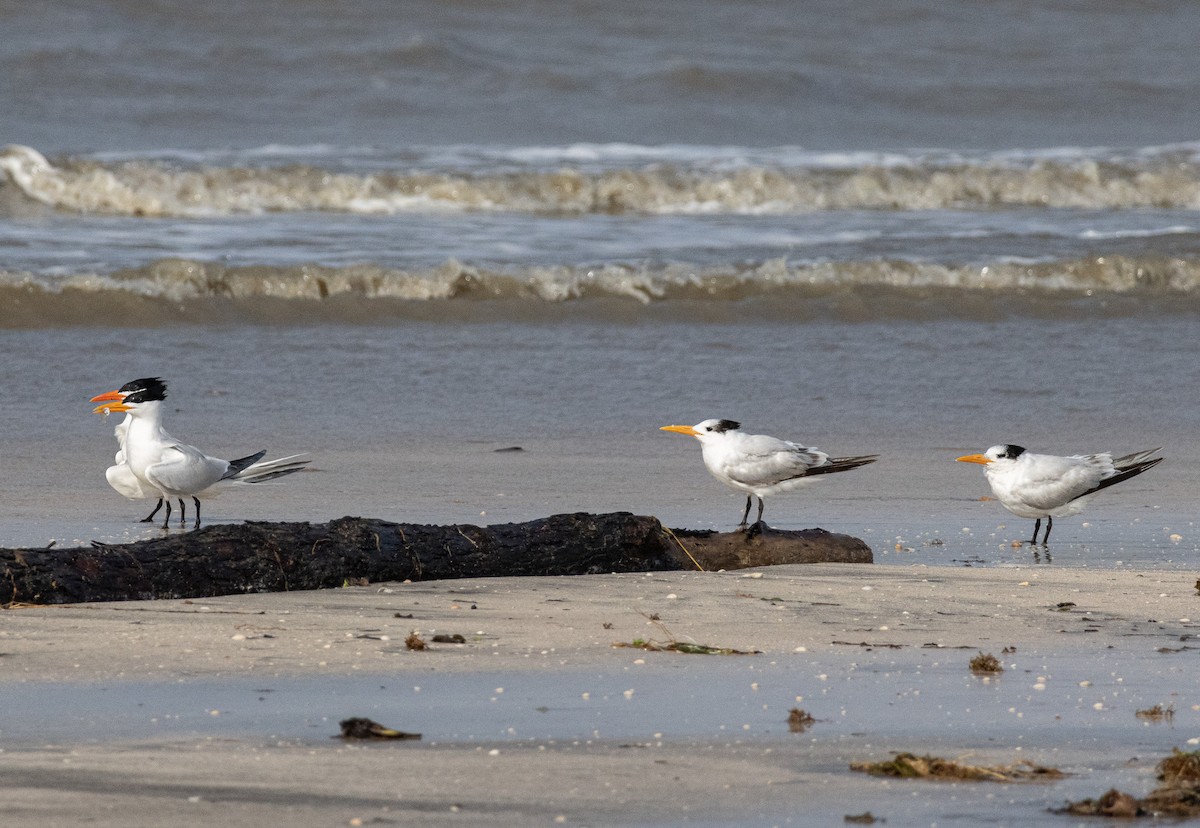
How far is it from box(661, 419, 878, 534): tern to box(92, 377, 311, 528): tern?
145 centimetres

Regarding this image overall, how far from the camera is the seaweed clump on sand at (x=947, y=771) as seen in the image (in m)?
3.08

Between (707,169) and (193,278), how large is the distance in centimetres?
673

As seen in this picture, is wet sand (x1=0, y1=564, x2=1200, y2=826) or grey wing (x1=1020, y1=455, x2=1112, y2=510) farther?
grey wing (x1=1020, y1=455, x2=1112, y2=510)

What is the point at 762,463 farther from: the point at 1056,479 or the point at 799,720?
the point at 799,720

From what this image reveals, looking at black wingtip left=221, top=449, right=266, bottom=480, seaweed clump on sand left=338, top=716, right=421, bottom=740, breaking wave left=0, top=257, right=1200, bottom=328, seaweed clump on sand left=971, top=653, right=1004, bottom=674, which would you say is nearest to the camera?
seaweed clump on sand left=338, top=716, right=421, bottom=740

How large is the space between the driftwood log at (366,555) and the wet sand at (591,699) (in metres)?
0.09

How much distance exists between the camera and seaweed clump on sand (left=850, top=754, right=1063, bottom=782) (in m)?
3.08

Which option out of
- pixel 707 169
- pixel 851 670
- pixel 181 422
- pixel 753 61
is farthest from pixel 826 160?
pixel 851 670

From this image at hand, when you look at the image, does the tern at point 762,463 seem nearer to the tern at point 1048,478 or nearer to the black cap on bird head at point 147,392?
the tern at point 1048,478

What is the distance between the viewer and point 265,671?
374 cm

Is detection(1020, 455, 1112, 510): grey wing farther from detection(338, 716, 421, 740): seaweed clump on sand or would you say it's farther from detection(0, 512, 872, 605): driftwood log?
detection(338, 716, 421, 740): seaweed clump on sand

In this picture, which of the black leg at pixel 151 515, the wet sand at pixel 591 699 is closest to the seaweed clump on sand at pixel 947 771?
the wet sand at pixel 591 699

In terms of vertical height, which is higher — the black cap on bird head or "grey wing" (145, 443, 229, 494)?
the black cap on bird head

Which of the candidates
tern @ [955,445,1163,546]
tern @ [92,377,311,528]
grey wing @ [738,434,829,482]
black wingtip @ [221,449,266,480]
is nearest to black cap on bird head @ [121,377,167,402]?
tern @ [92,377,311,528]
